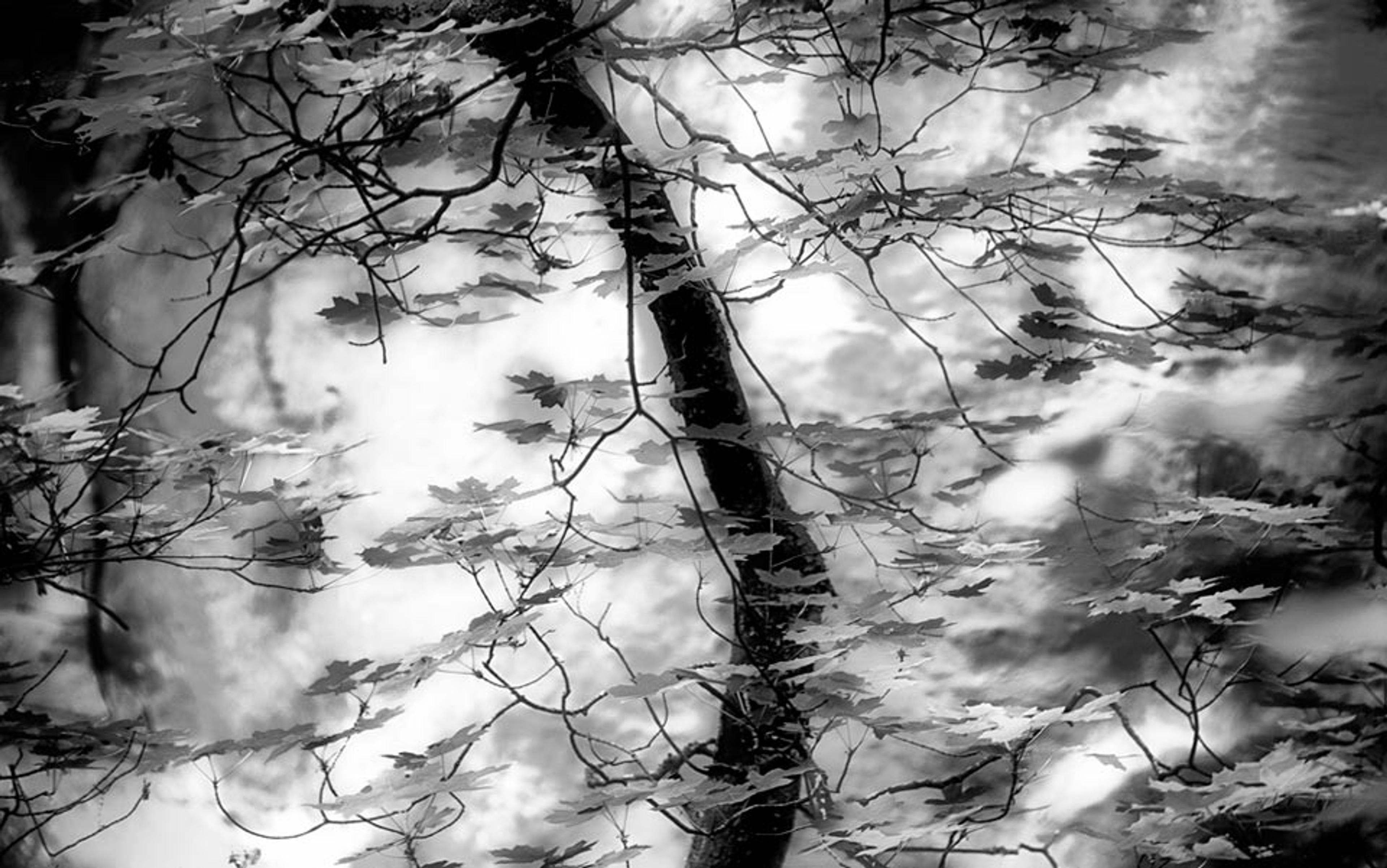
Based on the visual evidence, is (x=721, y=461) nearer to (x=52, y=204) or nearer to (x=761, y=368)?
(x=761, y=368)

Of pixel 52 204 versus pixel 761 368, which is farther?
pixel 52 204

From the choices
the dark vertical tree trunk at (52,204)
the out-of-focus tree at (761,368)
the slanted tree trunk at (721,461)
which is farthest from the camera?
the dark vertical tree trunk at (52,204)

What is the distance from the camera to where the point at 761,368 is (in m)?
2.51

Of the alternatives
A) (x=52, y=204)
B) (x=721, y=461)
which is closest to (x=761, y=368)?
(x=721, y=461)

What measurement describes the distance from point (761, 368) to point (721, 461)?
496 mm

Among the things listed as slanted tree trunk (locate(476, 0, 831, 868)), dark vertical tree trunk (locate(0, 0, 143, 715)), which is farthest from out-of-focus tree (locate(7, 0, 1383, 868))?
dark vertical tree trunk (locate(0, 0, 143, 715))

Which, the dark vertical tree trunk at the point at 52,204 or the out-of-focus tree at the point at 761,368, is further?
the dark vertical tree trunk at the point at 52,204

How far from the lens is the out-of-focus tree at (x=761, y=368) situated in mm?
1514

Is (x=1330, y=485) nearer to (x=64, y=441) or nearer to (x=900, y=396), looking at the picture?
(x=900, y=396)

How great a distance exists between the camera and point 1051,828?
2191 millimetres

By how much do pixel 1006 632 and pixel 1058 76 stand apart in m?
1.13

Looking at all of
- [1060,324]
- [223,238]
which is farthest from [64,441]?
[1060,324]

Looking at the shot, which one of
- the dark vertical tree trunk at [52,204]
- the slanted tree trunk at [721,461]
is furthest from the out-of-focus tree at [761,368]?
the dark vertical tree trunk at [52,204]

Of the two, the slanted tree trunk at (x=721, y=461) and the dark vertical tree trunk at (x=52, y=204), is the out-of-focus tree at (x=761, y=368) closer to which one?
the slanted tree trunk at (x=721, y=461)
